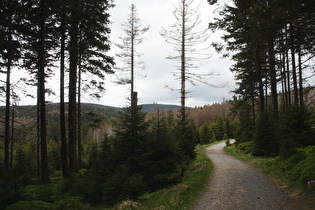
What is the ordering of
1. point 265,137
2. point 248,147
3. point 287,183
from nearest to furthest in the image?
1. point 287,183
2. point 265,137
3. point 248,147

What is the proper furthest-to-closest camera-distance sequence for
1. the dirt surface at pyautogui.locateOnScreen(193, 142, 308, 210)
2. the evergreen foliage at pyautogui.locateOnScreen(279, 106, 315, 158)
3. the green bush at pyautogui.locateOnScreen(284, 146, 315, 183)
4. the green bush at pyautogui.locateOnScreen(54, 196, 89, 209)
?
the evergreen foliage at pyautogui.locateOnScreen(279, 106, 315, 158) → the green bush at pyautogui.locateOnScreen(54, 196, 89, 209) → the green bush at pyautogui.locateOnScreen(284, 146, 315, 183) → the dirt surface at pyautogui.locateOnScreen(193, 142, 308, 210)

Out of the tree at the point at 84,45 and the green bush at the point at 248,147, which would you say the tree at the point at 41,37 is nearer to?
the tree at the point at 84,45

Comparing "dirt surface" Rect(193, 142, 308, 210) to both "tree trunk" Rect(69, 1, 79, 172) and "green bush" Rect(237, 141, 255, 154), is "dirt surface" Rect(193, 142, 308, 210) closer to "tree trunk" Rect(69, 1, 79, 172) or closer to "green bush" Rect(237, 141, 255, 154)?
"green bush" Rect(237, 141, 255, 154)

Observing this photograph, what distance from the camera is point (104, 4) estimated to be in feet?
41.4

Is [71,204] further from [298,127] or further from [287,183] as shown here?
[298,127]

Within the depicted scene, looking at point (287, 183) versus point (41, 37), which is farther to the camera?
point (41, 37)

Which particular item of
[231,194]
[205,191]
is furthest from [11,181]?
[231,194]

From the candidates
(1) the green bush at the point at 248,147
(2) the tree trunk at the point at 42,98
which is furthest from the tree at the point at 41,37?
(1) the green bush at the point at 248,147

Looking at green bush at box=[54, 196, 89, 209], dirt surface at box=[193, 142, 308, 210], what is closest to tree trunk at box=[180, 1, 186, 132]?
dirt surface at box=[193, 142, 308, 210]

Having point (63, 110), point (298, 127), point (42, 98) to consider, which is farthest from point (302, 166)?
point (42, 98)

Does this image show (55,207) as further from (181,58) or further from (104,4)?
(104,4)

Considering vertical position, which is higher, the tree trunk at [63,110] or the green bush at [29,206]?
the tree trunk at [63,110]

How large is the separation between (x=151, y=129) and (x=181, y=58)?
20.0 ft

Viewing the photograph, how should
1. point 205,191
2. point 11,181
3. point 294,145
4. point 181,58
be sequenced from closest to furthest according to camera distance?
1. point 205,191
2. point 11,181
3. point 294,145
4. point 181,58
